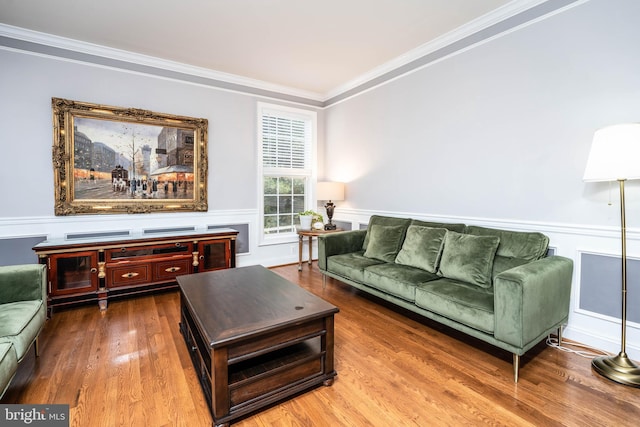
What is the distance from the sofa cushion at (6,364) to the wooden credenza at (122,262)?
62.5 inches

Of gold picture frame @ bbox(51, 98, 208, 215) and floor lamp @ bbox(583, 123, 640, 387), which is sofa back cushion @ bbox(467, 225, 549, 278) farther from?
gold picture frame @ bbox(51, 98, 208, 215)

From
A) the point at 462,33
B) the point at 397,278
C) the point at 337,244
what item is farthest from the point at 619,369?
the point at 462,33

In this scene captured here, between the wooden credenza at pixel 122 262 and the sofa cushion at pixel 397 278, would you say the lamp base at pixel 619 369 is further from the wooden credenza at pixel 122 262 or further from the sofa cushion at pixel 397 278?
the wooden credenza at pixel 122 262

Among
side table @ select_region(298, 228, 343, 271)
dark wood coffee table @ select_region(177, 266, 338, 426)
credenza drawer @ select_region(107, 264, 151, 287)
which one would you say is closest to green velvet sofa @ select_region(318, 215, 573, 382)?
side table @ select_region(298, 228, 343, 271)

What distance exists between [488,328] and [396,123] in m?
2.66

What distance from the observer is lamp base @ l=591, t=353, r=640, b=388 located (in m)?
1.90

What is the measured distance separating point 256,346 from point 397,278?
1518mm

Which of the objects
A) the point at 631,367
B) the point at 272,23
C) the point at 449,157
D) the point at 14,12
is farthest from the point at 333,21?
the point at 631,367

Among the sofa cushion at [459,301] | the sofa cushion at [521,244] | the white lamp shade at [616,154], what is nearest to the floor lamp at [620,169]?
the white lamp shade at [616,154]

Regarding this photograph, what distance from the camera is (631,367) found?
197cm

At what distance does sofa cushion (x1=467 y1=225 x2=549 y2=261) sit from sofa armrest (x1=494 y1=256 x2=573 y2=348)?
8.2 inches

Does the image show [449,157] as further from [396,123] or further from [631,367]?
[631,367]

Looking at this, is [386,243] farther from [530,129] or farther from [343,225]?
[530,129]

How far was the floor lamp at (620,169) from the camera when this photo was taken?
1.85 meters
